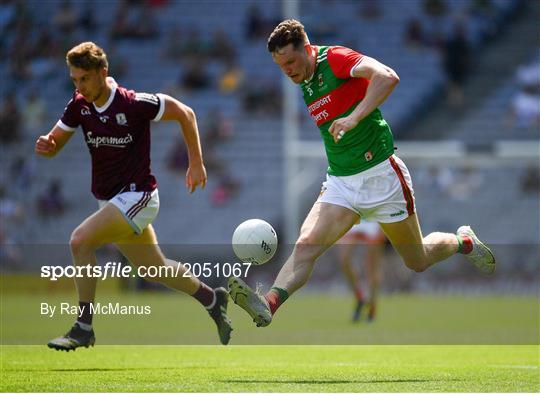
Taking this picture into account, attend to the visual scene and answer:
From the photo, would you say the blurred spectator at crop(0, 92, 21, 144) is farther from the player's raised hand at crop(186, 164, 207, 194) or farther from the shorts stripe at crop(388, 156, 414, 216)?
the shorts stripe at crop(388, 156, 414, 216)

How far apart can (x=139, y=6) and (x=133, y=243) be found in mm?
21990

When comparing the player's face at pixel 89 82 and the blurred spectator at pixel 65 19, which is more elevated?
the player's face at pixel 89 82

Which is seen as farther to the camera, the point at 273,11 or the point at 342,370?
the point at 273,11

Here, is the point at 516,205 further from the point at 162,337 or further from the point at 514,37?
the point at 162,337

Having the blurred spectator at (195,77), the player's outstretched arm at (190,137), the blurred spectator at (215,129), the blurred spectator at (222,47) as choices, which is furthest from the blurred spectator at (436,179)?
the player's outstretched arm at (190,137)

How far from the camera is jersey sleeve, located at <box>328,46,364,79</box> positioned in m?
8.55

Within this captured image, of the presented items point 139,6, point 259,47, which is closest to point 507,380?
point 259,47

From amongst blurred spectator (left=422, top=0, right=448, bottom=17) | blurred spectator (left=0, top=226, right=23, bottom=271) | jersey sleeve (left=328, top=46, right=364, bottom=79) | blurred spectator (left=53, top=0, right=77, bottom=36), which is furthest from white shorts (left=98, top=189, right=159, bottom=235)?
blurred spectator (left=53, top=0, right=77, bottom=36)

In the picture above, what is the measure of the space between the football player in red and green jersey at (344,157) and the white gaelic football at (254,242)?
420 millimetres

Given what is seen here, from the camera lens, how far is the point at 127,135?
30.8 feet

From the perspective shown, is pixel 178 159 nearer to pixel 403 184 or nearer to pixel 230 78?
pixel 230 78

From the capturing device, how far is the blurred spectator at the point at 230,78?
95.6 ft

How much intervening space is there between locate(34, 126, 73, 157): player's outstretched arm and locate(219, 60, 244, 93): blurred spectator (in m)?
19.7

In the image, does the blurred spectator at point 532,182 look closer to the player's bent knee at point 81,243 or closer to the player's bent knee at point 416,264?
the player's bent knee at point 416,264
